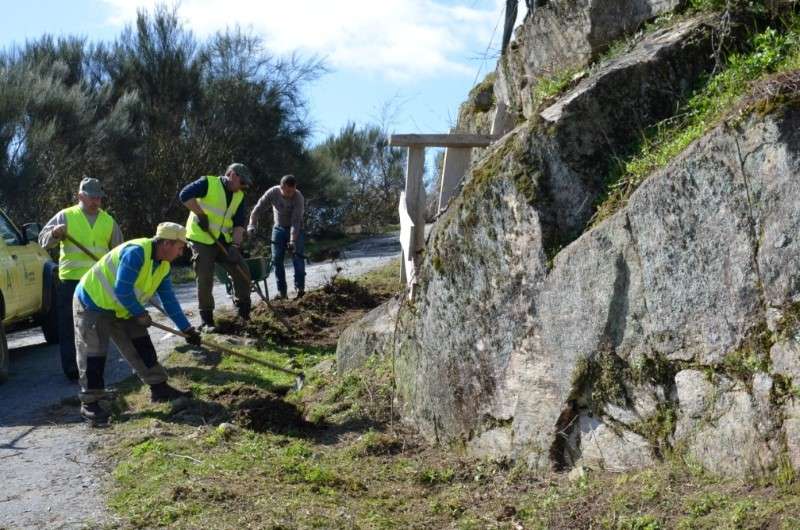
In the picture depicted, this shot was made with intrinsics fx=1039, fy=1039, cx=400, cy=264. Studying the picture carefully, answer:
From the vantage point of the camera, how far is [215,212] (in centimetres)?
1112

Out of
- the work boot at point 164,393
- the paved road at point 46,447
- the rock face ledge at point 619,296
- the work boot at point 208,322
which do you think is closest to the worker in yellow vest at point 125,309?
the work boot at point 164,393

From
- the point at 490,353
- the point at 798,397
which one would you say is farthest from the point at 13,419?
the point at 798,397

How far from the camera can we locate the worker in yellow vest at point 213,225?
11.1 metres

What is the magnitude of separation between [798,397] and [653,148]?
78.2 inches

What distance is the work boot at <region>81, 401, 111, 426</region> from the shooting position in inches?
330

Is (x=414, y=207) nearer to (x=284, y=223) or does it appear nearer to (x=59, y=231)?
(x=59, y=231)

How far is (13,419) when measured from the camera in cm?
884

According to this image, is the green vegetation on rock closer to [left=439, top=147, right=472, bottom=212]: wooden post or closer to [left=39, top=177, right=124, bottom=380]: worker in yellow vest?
[left=439, top=147, right=472, bottom=212]: wooden post

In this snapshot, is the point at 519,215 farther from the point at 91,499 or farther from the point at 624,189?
the point at 91,499

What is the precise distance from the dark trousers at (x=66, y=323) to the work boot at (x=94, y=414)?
164 cm

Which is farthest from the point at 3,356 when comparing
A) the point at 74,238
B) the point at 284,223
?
the point at 284,223

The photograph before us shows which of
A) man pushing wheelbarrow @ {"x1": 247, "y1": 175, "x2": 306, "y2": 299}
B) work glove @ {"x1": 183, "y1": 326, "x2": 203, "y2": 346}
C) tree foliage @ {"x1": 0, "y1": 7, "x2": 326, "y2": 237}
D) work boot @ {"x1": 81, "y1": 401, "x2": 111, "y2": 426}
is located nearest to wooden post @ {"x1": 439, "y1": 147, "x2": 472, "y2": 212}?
work glove @ {"x1": 183, "y1": 326, "x2": 203, "y2": 346}

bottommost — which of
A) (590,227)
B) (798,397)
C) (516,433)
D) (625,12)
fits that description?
(516,433)

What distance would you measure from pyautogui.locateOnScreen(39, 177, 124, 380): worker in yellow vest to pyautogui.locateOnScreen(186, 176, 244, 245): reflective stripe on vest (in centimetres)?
130
